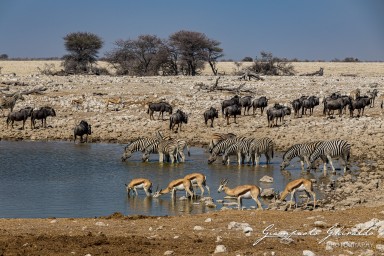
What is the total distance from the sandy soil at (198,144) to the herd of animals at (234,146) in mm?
611

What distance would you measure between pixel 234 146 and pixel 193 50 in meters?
33.4

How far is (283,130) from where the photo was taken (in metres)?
27.2

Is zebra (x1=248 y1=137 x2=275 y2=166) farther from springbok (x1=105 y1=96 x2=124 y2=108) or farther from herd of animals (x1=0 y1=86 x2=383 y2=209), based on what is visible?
springbok (x1=105 y1=96 x2=124 y2=108)

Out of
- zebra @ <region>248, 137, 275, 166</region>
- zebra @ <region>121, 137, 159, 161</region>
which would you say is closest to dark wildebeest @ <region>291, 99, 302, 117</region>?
zebra @ <region>248, 137, 275, 166</region>

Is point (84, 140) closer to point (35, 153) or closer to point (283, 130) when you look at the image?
point (35, 153)

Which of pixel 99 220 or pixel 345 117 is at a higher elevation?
pixel 345 117

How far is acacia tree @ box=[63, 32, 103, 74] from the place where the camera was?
55.1 metres

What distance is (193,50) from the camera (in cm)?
5497

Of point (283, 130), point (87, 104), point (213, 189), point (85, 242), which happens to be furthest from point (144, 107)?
point (85, 242)

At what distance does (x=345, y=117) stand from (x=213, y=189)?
1325 centimetres

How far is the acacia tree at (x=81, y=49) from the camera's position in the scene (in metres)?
55.1

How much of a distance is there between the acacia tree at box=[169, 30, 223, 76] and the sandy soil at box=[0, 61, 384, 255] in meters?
10.3

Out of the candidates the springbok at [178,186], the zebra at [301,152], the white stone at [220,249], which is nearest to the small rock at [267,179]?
the zebra at [301,152]

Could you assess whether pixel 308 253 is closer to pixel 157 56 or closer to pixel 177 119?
pixel 177 119
